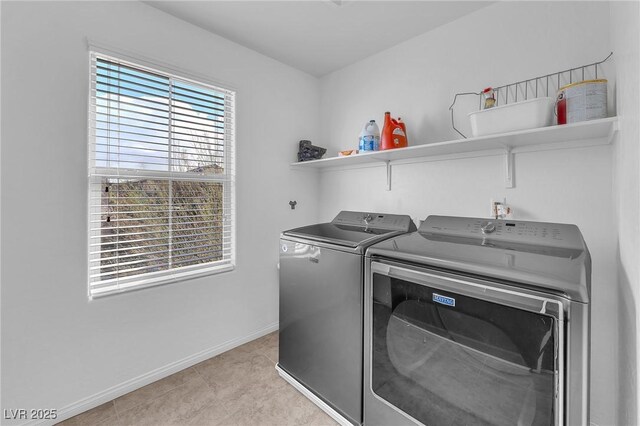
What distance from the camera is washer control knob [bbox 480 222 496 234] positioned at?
1.50m

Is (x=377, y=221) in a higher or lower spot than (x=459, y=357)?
higher

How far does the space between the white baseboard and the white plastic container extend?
2.33 m

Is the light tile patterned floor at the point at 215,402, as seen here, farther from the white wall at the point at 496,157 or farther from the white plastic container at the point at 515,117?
the white plastic container at the point at 515,117

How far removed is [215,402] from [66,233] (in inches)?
51.9

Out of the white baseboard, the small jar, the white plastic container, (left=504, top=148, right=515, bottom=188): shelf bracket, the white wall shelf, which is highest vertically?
the small jar

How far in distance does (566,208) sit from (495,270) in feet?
2.93

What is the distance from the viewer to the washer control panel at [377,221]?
1.89 m

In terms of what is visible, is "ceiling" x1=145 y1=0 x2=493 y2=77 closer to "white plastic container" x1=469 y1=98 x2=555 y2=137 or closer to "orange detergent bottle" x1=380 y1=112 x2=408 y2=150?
"orange detergent bottle" x1=380 y1=112 x2=408 y2=150

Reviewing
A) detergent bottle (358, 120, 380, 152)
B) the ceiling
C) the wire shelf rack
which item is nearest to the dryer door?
detergent bottle (358, 120, 380, 152)

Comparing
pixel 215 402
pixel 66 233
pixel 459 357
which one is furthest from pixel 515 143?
pixel 66 233

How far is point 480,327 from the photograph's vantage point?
1089mm

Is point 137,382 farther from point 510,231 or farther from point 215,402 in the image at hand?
point 510,231

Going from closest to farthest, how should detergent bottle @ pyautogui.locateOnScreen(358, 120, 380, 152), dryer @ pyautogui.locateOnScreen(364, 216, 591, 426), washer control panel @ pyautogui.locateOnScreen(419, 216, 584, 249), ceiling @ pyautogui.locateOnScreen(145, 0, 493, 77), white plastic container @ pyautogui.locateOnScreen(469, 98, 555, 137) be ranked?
dryer @ pyautogui.locateOnScreen(364, 216, 591, 426), washer control panel @ pyautogui.locateOnScreen(419, 216, 584, 249), white plastic container @ pyautogui.locateOnScreen(469, 98, 555, 137), ceiling @ pyautogui.locateOnScreen(145, 0, 493, 77), detergent bottle @ pyautogui.locateOnScreen(358, 120, 380, 152)

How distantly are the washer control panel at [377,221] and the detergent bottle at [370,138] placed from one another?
505mm
